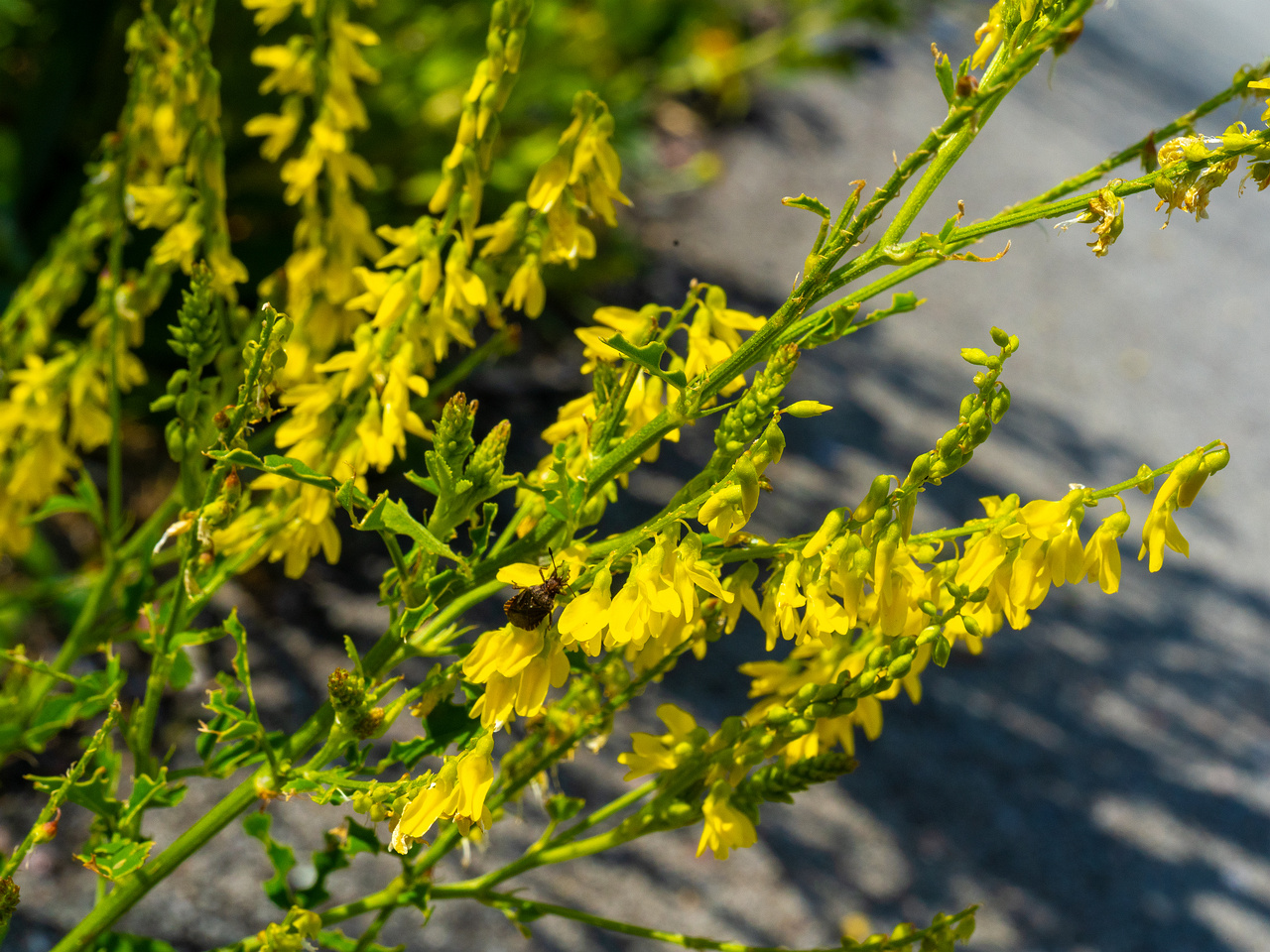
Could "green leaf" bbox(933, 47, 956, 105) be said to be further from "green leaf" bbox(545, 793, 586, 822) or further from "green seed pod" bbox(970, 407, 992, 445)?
"green leaf" bbox(545, 793, 586, 822)

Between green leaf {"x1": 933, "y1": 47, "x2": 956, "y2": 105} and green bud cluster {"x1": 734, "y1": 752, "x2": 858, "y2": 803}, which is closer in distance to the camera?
green leaf {"x1": 933, "y1": 47, "x2": 956, "y2": 105}

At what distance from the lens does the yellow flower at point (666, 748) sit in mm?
931

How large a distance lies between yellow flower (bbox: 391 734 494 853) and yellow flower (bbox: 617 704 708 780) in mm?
189

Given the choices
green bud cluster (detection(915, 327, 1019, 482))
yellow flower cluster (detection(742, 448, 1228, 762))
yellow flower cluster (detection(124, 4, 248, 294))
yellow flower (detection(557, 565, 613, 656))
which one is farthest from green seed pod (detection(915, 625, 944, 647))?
yellow flower cluster (detection(124, 4, 248, 294))

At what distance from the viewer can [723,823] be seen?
34.8 inches

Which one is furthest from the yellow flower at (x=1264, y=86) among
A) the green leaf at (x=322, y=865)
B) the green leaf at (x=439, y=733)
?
the green leaf at (x=322, y=865)

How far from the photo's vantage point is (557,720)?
942 mm

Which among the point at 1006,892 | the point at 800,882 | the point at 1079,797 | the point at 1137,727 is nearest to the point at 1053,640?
the point at 1137,727

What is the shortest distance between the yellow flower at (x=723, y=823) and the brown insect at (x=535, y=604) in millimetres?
277

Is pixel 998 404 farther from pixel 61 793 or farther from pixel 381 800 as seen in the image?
pixel 61 793

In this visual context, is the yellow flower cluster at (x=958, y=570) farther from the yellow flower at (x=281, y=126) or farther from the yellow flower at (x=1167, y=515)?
the yellow flower at (x=281, y=126)

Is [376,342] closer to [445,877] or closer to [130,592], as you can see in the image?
[130,592]

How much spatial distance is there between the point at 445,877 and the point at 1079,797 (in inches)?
71.0

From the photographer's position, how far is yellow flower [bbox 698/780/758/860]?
0.88 m
